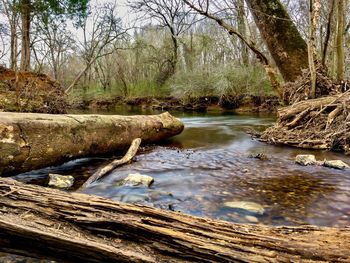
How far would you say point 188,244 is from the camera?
4.64 feet

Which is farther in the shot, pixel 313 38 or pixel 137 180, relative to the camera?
pixel 313 38

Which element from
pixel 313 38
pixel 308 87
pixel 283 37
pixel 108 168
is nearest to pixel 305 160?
pixel 108 168

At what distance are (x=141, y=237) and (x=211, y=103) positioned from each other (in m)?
17.2

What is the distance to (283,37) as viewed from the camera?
7.53m

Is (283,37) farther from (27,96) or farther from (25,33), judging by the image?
(25,33)

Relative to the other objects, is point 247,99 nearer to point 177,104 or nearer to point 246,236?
point 177,104

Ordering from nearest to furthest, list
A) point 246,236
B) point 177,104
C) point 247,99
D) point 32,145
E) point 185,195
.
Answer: point 246,236 → point 185,195 → point 32,145 → point 247,99 → point 177,104

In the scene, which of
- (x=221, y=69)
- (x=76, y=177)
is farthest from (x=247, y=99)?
(x=76, y=177)

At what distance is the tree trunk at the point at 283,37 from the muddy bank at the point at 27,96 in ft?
21.0

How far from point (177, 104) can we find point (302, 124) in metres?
14.4

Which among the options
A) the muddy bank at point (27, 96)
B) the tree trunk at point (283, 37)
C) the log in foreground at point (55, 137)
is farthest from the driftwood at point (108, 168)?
the muddy bank at point (27, 96)

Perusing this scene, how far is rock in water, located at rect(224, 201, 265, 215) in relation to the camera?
262 centimetres

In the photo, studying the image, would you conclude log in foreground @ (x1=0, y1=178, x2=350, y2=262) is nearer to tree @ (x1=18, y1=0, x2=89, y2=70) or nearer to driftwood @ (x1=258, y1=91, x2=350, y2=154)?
driftwood @ (x1=258, y1=91, x2=350, y2=154)

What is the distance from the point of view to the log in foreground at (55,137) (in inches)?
129
